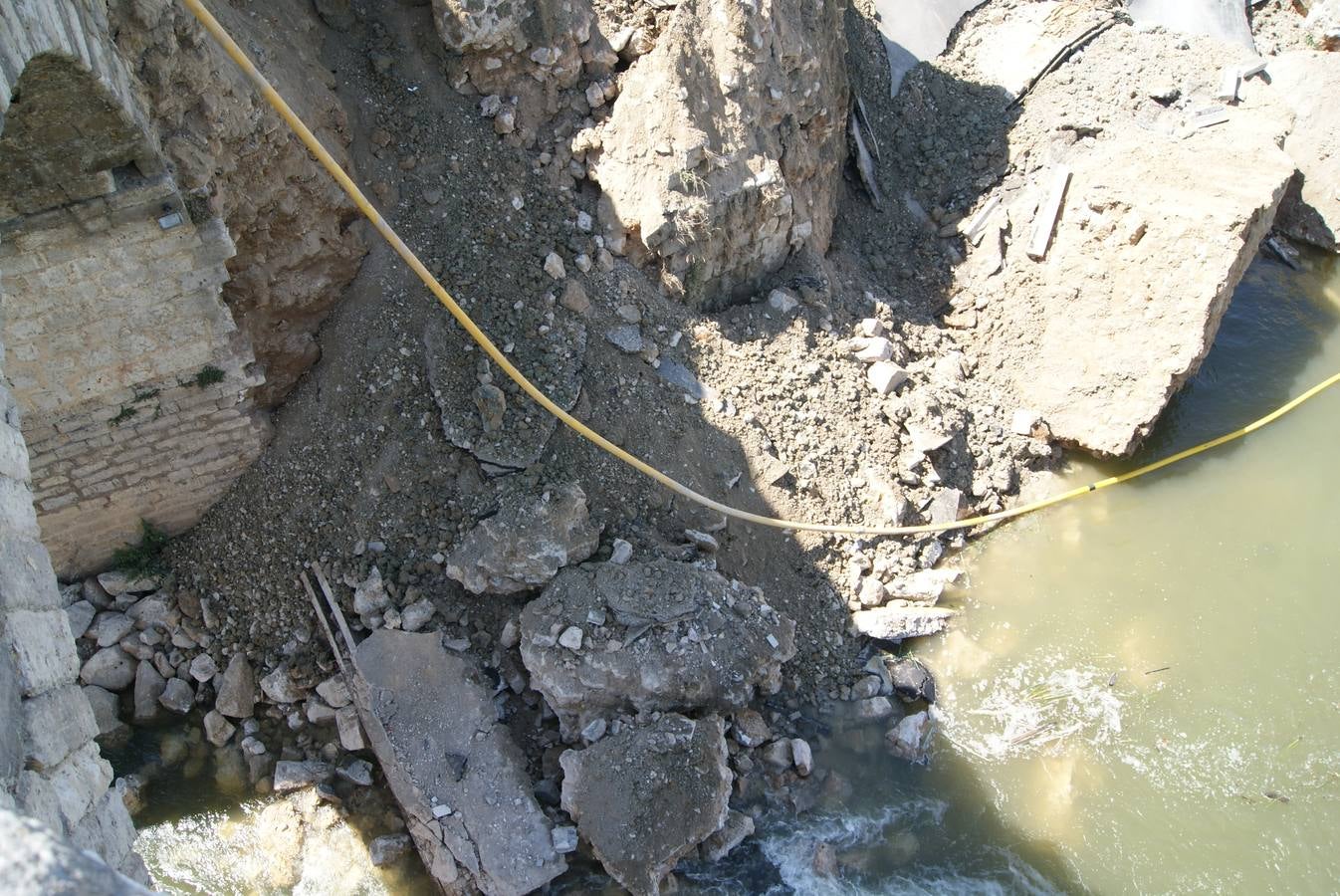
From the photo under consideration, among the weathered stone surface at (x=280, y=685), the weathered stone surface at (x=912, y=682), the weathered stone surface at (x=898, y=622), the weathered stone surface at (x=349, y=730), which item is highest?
the weathered stone surface at (x=280, y=685)

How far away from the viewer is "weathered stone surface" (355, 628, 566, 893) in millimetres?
4812

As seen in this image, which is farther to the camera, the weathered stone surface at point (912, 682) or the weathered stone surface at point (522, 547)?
the weathered stone surface at point (912, 682)

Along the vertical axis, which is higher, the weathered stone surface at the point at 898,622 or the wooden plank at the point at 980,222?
the wooden plank at the point at 980,222

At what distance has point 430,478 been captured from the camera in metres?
5.42

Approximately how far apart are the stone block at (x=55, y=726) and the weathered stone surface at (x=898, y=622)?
167 inches

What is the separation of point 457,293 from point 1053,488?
4.27 m

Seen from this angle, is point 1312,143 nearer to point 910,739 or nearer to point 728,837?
point 910,739

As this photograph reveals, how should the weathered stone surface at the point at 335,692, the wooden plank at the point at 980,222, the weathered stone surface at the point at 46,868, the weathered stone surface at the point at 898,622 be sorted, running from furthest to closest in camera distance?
the wooden plank at the point at 980,222
the weathered stone surface at the point at 898,622
the weathered stone surface at the point at 335,692
the weathered stone surface at the point at 46,868

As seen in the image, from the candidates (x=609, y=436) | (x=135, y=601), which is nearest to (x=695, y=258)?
(x=609, y=436)

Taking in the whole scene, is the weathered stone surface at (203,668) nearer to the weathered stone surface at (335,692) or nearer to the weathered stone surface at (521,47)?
the weathered stone surface at (335,692)

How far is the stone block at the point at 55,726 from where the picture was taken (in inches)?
94.4

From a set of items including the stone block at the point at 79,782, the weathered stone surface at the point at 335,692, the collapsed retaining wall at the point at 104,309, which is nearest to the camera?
the stone block at the point at 79,782

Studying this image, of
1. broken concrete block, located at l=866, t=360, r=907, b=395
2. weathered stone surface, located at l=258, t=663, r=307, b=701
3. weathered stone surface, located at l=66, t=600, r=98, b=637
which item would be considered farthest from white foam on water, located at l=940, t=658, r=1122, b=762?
weathered stone surface, located at l=66, t=600, r=98, b=637

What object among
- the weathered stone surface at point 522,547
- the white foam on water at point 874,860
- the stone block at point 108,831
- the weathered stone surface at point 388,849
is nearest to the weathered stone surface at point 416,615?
the weathered stone surface at point 522,547
